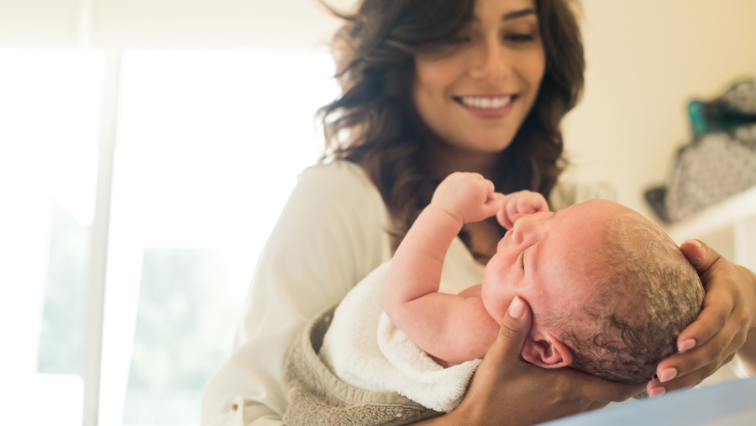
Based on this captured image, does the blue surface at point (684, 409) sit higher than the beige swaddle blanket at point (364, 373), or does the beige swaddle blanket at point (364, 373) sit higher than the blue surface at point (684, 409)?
the blue surface at point (684, 409)

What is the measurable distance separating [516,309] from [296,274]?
508mm

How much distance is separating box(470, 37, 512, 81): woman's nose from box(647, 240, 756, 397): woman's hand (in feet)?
1.93

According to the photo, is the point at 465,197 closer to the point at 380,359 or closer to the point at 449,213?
the point at 449,213

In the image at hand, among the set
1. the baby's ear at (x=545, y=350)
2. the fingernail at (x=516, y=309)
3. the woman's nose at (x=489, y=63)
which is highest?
the woman's nose at (x=489, y=63)

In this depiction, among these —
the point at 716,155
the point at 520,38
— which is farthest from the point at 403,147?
the point at 716,155

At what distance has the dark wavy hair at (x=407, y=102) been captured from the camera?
107 centimetres

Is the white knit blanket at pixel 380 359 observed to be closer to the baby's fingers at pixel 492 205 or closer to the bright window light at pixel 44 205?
the baby's fingers at pixel 492 205

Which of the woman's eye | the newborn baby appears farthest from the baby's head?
the woman's eye

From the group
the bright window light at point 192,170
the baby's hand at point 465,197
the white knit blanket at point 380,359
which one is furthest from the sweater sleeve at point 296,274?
the bright window light at point 192,170

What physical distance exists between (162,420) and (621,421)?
2479 mm

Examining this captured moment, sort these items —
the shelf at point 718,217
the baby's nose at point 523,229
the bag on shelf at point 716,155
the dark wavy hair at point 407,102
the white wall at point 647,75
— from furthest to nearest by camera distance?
the white wall at point 647,75 → the bag on shelf at point 716,155 → the shelf at point 718,217 → the dark wavy hair at point 407,102 → the baby's nose at point 523,229

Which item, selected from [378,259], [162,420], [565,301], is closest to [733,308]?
[565,301]

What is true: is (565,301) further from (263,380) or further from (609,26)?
(609,26)

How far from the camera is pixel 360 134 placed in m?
1.22
